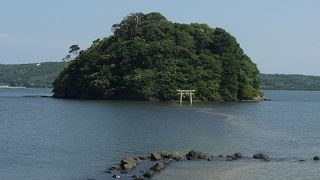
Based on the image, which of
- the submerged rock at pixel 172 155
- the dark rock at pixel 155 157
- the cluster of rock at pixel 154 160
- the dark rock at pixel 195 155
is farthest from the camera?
the dark rock at pixel 195 155

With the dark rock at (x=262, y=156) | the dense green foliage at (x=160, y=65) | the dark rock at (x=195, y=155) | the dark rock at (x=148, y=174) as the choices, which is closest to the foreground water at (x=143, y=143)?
the dark rock at (x=148, y=174)

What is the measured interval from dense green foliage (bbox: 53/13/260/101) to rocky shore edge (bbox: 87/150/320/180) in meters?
90.8

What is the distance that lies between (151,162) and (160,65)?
99.1 m

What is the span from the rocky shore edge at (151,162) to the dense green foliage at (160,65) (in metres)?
90.8

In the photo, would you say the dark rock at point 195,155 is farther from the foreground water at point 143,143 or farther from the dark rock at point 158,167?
the dark rock at point 158,167

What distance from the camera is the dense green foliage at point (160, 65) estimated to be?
136250 mm

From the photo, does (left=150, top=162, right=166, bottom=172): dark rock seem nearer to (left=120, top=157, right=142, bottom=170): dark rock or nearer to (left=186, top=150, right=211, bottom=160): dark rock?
(left=120, top=157, right=142, bottom=170): dark rock

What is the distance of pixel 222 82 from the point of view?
143 meters

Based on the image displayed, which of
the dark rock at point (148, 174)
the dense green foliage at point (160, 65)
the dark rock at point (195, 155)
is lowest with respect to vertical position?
the dark rock at point (148, 174)

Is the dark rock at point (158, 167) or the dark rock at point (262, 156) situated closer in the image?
the dark rock at point (158, 167)

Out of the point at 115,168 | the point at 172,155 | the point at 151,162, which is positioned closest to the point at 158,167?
the point at 115,168

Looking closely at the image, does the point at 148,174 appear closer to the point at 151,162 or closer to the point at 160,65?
the point at 151,162

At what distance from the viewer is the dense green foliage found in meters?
136

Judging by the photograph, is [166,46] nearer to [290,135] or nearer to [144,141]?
[290,135]
